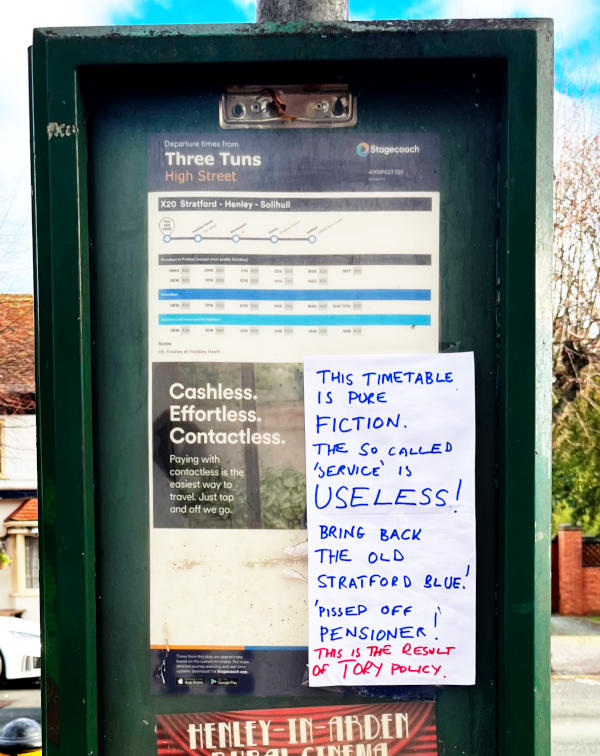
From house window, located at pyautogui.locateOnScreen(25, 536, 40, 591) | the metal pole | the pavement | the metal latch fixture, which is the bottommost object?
house window, located at pyautogui.locateOnScreen(25, 536, 40, 591)

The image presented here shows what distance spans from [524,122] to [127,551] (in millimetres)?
1093

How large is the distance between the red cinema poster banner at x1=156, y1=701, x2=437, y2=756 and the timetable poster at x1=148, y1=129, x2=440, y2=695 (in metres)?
0.06

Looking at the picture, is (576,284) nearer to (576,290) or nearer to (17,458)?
(576,290)

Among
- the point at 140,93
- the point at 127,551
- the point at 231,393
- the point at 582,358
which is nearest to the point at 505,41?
the point at 140,93

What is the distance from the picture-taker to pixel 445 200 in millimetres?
1486

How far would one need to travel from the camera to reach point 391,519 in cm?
147

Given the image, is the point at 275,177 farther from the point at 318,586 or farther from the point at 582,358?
the point at 582,358

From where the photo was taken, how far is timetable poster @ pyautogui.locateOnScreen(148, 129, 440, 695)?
4.87 ft

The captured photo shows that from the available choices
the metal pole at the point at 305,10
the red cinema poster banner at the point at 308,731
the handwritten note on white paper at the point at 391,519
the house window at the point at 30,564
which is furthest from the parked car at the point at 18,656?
the metal pole at the point at 305,10

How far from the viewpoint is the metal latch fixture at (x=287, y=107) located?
4.91ft

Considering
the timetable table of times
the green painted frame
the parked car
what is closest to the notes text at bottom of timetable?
the timetable table of times

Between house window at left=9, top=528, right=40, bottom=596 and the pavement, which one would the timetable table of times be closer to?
the pavement

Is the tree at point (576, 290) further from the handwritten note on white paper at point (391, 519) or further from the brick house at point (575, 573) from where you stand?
the handwritten note on white paper at point (391, 519)

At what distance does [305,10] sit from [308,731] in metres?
1.46
